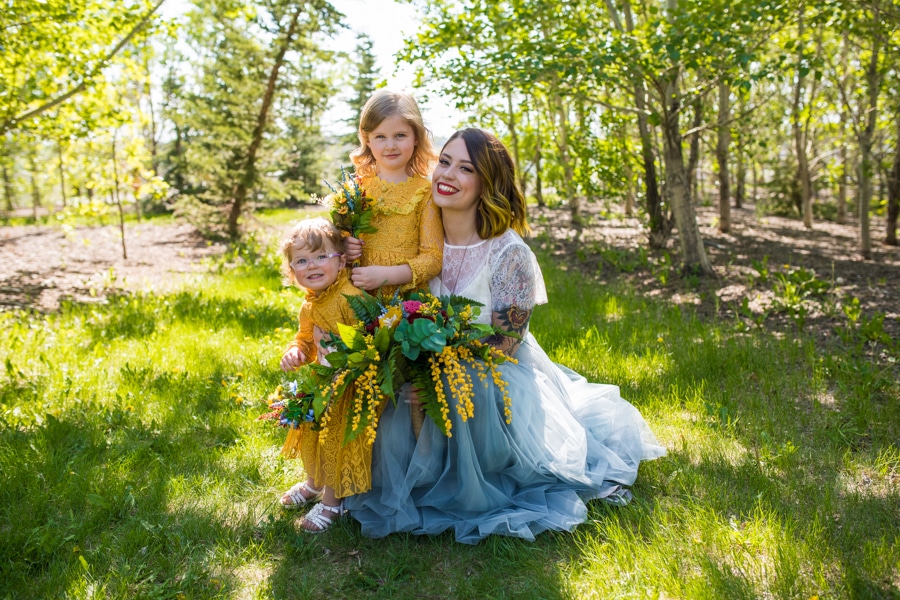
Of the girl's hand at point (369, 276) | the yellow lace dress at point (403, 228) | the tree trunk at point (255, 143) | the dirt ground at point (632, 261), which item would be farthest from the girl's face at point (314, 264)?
the tree trunk at point (255, 143)

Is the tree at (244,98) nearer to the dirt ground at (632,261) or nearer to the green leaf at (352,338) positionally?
the dirt ground at (632,261)

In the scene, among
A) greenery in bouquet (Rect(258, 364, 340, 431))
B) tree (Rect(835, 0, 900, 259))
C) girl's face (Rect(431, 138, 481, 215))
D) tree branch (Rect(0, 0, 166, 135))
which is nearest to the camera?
greenery in bouquet (Rect(258, 364, 340, 431))

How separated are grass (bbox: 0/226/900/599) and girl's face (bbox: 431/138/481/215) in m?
1.51

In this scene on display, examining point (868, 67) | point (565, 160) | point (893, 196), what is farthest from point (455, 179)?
point (893, 196)

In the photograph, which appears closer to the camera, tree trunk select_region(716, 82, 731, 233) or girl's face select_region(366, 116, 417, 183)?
girl's face select_region(366, 116, 417, 183)

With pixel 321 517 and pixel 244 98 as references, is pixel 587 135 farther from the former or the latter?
pixel 321 517

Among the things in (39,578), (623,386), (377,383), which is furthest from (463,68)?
(39,578)

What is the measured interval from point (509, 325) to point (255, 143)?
29.9 ft

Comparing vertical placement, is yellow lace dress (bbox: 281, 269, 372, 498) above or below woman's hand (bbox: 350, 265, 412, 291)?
below

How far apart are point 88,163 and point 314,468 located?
8.49 meters

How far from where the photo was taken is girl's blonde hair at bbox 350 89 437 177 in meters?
2.89

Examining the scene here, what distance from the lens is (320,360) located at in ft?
9.59

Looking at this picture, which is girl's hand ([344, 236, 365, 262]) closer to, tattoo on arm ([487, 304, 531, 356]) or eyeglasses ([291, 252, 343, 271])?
eyeglasses ([291, 252, 343, 271])

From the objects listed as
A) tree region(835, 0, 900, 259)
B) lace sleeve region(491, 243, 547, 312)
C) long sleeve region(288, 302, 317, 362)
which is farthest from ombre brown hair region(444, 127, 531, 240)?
tree region(835, 0, 900, 259)
